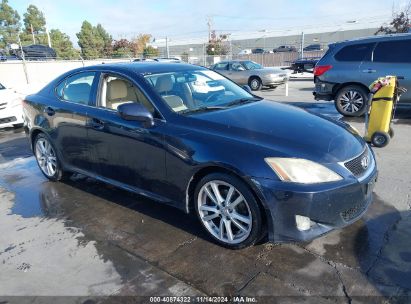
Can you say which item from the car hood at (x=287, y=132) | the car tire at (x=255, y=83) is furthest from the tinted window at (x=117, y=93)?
the car tire at (x=255, y=83)

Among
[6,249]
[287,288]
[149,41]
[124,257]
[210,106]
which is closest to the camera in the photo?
[287,288]

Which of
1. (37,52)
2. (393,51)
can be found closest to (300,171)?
(393,51)

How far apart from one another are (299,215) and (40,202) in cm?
332

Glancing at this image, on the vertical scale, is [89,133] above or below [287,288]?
above

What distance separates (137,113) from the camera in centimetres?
361

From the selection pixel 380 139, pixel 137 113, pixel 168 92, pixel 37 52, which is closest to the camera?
pixel 137 113

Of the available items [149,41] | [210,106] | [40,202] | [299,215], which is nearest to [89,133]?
[40,202]

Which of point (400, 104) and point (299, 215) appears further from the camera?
point (400, 104)

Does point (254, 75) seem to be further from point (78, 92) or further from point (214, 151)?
point (214, 151)

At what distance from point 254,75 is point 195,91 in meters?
13.3

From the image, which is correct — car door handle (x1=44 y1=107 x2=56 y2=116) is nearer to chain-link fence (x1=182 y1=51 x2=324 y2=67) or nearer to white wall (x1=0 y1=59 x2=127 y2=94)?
white wall (x1=0 y1=59 x2=127 y2=94)

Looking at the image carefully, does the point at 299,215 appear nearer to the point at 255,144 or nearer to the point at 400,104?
the point at 255,144

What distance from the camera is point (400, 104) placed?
8.44 metres

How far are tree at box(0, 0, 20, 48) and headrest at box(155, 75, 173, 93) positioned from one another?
5087 cm
